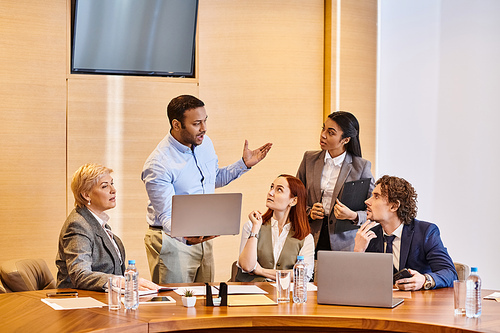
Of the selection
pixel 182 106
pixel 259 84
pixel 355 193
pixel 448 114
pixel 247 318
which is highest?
pixel 259 84

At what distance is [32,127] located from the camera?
17.0 feet

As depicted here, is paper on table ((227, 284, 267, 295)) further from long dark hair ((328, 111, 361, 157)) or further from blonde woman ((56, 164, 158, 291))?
long dark hair ((328, 111, 361, 157))

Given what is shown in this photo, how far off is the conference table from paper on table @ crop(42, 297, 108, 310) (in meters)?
0.04

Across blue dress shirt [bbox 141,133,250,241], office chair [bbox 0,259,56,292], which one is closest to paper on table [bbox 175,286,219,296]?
blue dress shirt [bbox 141,133,250,241]

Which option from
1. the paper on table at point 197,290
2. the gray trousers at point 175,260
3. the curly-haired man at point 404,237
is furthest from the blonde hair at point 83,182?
the curly-haired man at point 404,237

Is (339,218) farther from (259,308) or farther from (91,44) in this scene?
(91,44)

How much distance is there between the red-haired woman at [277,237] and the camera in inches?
146

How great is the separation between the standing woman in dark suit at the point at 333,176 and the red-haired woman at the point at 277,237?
0.44 meters

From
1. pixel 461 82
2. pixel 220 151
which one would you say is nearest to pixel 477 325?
pixel 220 151

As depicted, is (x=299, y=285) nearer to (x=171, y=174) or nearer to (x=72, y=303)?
(x=72, y=303)

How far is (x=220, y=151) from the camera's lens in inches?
226

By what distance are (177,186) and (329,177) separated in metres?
1.03

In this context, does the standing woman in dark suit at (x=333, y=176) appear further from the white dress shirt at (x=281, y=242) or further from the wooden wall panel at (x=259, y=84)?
the wooden wall panel at (x=259, y=84)

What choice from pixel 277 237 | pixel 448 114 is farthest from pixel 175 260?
pixel 448 114
